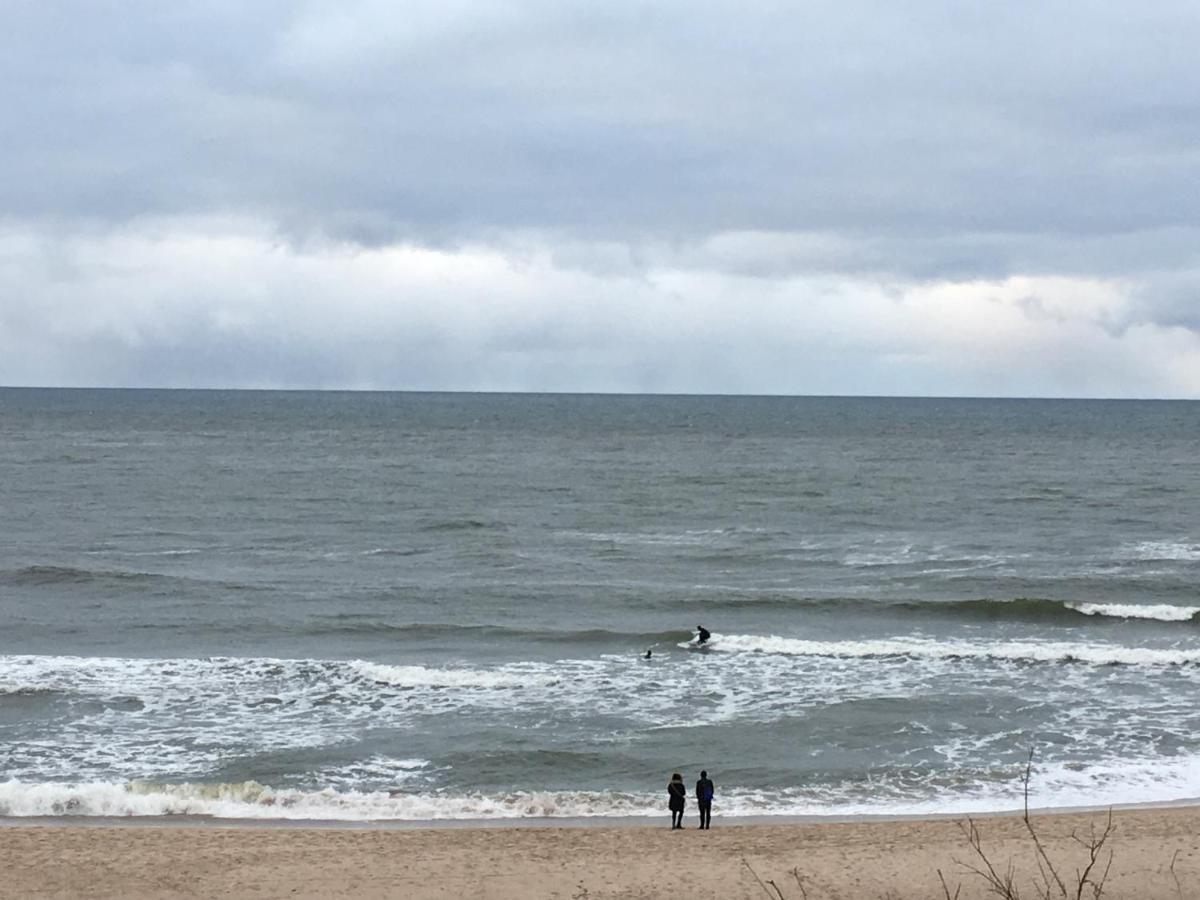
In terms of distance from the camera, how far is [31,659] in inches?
1212

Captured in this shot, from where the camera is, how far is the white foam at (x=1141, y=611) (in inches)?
1411

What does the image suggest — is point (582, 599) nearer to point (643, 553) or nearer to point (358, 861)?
point (643, 553)

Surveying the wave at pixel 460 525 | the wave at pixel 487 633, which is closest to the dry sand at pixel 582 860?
the wave at pixel 487 633

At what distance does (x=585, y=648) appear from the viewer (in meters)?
32.4

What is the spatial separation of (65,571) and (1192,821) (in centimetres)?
3500

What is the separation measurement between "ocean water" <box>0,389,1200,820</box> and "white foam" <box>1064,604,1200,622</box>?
0.50 feet

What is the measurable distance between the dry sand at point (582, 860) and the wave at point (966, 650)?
11018 millimetres

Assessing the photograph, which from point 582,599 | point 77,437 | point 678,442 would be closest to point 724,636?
point 582,599

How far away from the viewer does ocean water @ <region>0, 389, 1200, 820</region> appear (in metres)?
22.7

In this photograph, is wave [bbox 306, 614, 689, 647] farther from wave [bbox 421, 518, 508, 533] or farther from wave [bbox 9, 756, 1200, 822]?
wave [bbox 421, 518, 508, 533]

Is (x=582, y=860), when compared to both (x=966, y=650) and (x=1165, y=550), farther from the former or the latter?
(x=1165, y=550)

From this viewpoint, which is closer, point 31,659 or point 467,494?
point 31,659

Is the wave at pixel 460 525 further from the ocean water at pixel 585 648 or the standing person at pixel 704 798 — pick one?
the standing person at pixel 704 798

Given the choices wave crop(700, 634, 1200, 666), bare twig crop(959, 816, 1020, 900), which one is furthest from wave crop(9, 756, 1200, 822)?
wave crop(700, 634, 1200, 666)
